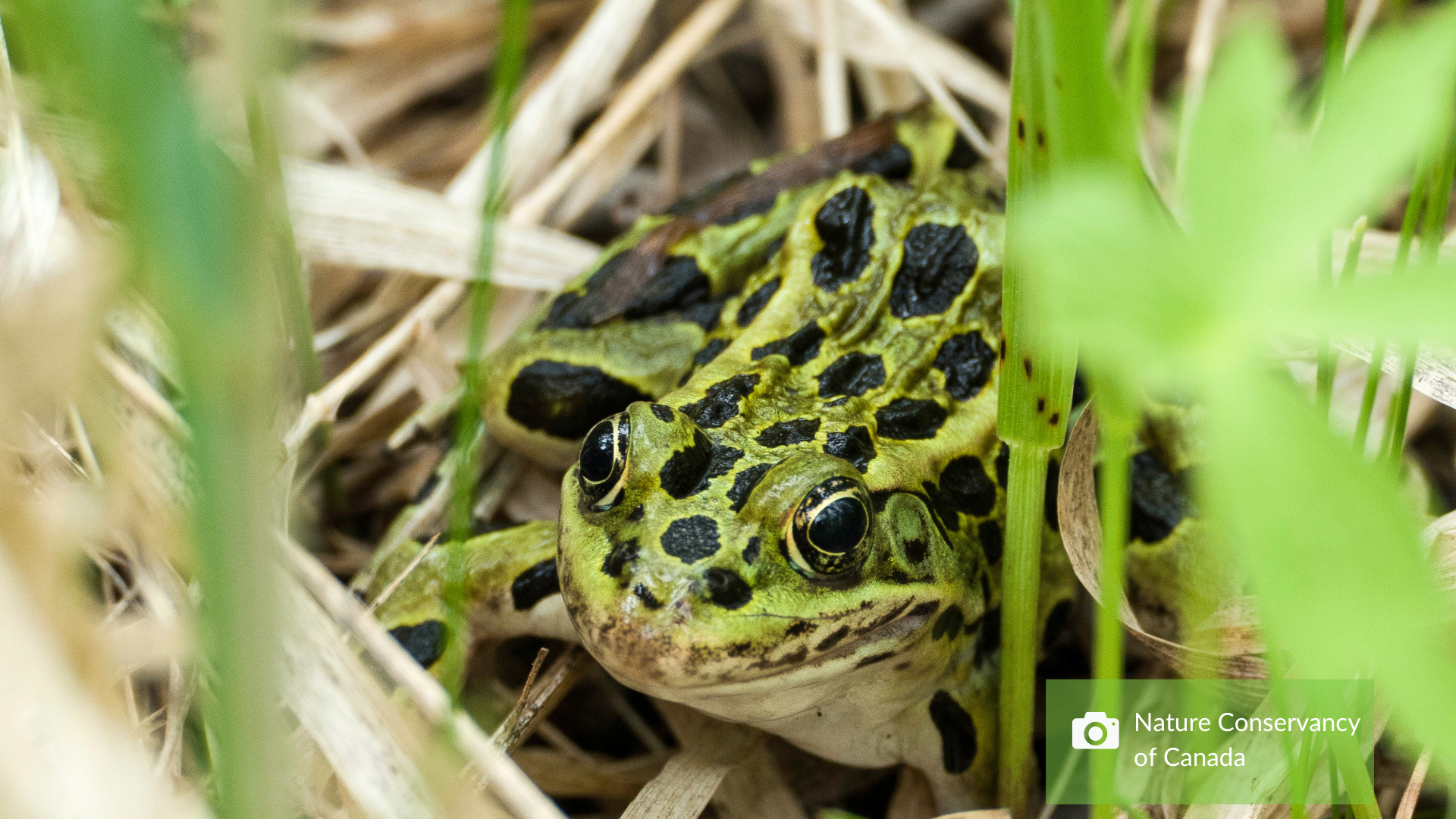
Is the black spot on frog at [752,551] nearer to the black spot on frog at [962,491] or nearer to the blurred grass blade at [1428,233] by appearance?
the black spot on frog at [962,491]

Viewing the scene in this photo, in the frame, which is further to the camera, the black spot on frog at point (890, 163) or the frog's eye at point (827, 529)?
the black spot on frog at point (890, 163)

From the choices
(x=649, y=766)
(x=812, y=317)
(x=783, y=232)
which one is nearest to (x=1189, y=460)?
(x=812, y=317)

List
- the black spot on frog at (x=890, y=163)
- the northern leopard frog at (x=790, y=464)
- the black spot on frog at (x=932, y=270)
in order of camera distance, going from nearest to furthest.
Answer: the northern leopard frog at (x=790, y=464) → the black spot on frog at (x=932, y=270) → the black spot on frog at (x=890, y=163)

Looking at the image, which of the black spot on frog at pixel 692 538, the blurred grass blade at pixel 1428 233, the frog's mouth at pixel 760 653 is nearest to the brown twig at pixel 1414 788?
the blurred grass blade at pixel 1428 233

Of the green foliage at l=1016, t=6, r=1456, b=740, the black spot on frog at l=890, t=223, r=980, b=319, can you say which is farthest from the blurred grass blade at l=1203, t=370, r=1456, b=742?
the black spot on frog at l=890, t=223, r=980, b=319

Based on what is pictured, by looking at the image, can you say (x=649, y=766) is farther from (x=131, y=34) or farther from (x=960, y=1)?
(x=960, y=1)

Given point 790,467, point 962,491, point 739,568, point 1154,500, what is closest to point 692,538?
point 739,568

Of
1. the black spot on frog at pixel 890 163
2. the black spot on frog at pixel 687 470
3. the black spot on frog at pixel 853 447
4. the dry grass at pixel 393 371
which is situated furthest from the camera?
the black spot on frog at pixel 890 163

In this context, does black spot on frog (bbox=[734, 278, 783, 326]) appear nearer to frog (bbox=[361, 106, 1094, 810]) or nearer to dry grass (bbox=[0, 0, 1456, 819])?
frog (bbox=[361, 106, 1094, 810])
